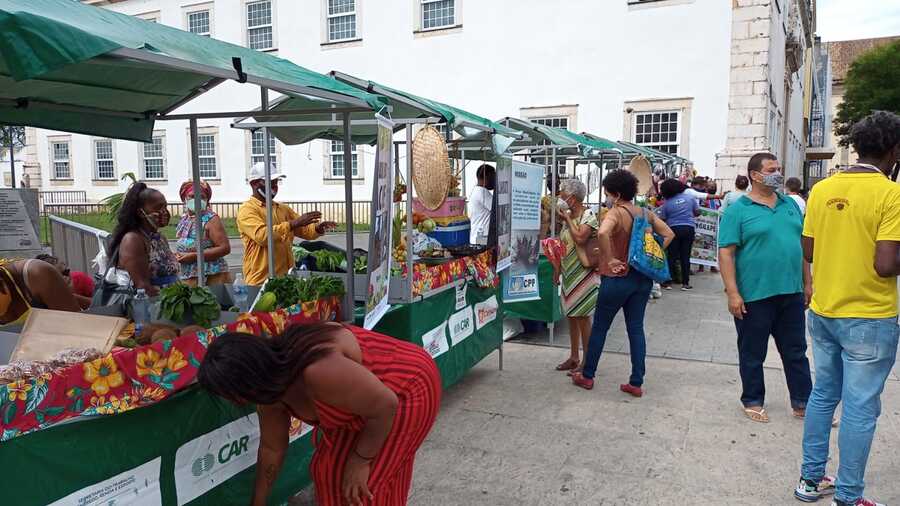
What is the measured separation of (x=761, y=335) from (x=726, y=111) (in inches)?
539

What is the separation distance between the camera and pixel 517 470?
3.74 meters

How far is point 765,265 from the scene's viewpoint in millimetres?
3961

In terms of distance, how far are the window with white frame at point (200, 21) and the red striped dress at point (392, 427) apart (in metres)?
24.3

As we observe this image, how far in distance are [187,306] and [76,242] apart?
20.6 feet

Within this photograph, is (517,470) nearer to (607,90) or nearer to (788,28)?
(607,90)

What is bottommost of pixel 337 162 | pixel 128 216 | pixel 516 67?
pixel 128 216

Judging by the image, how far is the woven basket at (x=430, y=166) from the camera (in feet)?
15.3

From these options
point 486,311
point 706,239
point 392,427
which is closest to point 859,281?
point 392,427

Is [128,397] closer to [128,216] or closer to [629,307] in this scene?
[128,216]

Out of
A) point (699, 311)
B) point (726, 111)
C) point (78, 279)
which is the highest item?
point (726, 111)

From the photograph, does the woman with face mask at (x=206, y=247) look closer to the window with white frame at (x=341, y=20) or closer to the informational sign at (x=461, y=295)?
the informational sign at (x=461, y=295)

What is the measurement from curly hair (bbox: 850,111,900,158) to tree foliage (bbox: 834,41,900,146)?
168ft

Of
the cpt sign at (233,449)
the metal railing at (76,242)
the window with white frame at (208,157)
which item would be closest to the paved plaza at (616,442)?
the cpt sign at (233,449)

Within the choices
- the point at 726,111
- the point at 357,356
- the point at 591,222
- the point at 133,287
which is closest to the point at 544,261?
the point at 591,222
